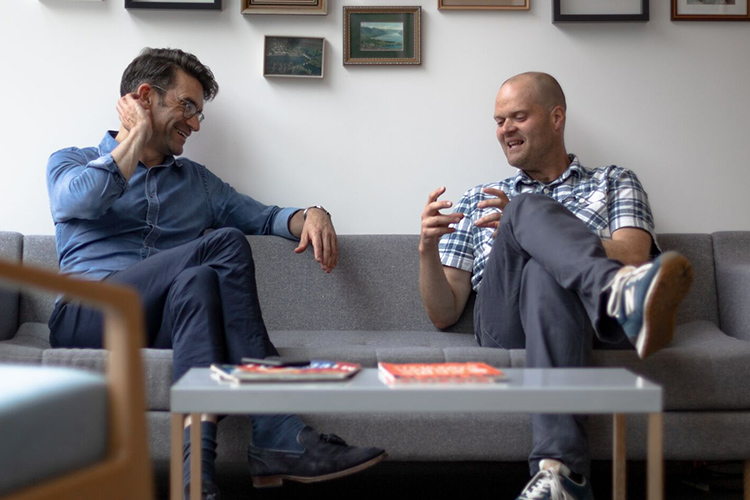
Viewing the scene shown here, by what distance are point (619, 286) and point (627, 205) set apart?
96 centimetres

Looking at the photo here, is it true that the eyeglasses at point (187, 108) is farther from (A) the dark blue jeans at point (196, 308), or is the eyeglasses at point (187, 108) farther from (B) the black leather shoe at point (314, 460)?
(B) the black leather shoe at point (314, 460)

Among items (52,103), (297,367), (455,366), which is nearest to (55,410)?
(297,367)

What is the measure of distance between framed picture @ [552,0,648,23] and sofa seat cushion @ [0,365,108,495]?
88.3 inches

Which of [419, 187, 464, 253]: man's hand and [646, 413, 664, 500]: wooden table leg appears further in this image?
[419, 187, 464, 253]: man's hand

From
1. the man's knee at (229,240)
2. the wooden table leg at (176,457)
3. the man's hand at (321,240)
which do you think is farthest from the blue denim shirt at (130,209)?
the wooden table leg at (176,457)

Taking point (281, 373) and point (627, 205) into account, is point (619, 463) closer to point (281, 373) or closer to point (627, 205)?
point (281, 373)

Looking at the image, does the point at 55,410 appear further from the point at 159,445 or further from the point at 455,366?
the point at 159,445

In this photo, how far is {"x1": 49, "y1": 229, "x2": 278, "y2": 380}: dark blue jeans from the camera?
1.90 meters

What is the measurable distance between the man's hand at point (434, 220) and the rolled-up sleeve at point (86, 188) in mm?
848

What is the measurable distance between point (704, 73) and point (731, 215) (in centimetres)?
51

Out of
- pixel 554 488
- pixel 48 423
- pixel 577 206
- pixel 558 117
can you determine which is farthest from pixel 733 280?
pixel 48 423

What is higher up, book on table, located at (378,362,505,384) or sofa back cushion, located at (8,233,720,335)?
sofa back cushion, located at (8,233,720,335)

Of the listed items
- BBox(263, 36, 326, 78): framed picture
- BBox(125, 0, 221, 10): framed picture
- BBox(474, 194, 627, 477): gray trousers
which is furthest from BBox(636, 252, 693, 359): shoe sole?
BBox(125, 0, 221, 10): framed picture

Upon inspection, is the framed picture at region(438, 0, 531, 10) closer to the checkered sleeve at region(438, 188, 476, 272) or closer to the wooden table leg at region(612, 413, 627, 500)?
the checkered sleeve at region(438, 188, 476, 272)
